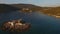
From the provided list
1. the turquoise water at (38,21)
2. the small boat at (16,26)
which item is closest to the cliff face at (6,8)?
the turquoise water at (38,21)

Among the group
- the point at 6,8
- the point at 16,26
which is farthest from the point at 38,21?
the point at 6,8

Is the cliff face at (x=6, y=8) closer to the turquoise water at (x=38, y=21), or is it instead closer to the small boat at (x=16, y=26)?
the turquoise water at (x=38, y=21)

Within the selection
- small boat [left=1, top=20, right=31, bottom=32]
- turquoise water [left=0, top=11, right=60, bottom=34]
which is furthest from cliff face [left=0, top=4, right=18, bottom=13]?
small boat [left=1, top=20, right=31, bottom=32]

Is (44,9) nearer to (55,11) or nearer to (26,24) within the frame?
(55,11)

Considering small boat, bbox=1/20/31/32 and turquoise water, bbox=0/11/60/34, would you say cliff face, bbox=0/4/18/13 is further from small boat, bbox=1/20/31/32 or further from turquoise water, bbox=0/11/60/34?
small boat, bbox=1/20/31/32

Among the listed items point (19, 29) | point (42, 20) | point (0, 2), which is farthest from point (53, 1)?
point (0, 2)
